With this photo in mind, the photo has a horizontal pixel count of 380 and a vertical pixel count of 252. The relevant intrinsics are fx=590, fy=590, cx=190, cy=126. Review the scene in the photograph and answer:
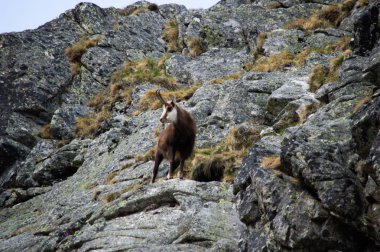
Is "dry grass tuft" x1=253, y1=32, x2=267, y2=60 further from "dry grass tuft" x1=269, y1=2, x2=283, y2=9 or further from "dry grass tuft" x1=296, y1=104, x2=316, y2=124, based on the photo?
"dry grass tuft" x1=296, y1=104, x2=316, y2=124

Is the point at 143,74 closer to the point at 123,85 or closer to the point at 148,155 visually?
the point at 123,85

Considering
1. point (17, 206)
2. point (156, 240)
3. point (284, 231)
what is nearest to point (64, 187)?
point (17, 206)

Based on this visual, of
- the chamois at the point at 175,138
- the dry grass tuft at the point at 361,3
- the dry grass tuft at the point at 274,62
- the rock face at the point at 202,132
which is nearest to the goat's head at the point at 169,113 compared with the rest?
the chamois at the point at 175,138

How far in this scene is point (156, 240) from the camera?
13836mm

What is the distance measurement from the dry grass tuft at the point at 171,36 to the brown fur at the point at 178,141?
55.5ft

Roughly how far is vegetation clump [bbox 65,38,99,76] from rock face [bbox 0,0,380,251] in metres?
0.18

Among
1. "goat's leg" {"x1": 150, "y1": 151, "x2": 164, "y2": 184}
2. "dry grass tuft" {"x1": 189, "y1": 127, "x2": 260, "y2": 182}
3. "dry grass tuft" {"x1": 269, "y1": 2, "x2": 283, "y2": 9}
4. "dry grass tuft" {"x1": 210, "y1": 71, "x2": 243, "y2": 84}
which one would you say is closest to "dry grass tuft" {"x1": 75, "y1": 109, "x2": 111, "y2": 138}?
"dry grass tuft" {"x1": 210, "y1": 71, "x2": 243, "y2": 84}

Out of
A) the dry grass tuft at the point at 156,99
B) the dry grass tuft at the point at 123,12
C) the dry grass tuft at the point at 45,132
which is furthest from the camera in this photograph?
the dry grass tuft at the point at 123,12

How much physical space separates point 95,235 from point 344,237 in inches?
282

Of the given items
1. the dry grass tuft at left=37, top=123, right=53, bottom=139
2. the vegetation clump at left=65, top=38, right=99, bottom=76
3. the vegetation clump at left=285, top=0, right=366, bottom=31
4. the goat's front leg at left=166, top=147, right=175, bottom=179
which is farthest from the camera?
Result: the vegetation clump at left=65, top=38, right=99, bottom=76

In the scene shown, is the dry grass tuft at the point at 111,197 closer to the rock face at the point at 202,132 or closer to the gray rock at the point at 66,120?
the rock face at the point at 202,132

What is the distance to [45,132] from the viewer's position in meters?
28.4

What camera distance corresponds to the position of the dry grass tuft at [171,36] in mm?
34750

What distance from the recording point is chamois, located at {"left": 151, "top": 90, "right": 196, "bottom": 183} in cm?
1784
